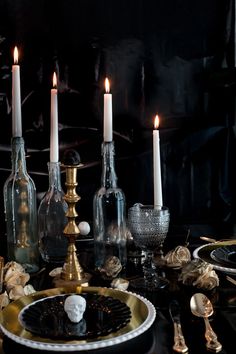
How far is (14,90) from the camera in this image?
1.00 metres

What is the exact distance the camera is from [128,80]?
1986mm

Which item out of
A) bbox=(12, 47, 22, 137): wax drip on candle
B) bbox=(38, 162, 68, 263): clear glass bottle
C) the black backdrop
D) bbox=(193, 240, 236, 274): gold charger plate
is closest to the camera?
bbox=(193, 240, 236, 274): gold charger plate

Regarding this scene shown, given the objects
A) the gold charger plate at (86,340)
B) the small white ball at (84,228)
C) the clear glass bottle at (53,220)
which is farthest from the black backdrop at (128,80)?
the gold charger plate at (86,340)

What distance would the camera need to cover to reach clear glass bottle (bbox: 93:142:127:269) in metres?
1.04

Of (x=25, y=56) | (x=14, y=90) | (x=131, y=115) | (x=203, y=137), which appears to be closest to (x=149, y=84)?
(x=131, y=115)

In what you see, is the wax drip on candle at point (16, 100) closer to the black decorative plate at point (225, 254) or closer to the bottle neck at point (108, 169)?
the bottle neck at point (108, 169)

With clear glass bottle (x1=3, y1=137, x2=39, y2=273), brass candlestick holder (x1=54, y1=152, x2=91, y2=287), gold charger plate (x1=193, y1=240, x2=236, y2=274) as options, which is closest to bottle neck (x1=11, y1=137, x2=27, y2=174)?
clear glass bottle (x1=3, y1=137, x2=39, y2=273)

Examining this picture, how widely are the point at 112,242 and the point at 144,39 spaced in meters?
1.17

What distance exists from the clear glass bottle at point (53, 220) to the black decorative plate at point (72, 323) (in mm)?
355

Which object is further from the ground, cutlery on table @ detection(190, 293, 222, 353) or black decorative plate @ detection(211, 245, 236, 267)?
black decorative plate @ detection(211, 245, 236, 267)

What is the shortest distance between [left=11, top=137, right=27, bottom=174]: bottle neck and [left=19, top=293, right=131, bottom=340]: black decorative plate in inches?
14.2

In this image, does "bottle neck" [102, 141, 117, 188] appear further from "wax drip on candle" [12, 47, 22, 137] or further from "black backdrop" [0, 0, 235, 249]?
"black backdrop" [0, 0, 235, 249]

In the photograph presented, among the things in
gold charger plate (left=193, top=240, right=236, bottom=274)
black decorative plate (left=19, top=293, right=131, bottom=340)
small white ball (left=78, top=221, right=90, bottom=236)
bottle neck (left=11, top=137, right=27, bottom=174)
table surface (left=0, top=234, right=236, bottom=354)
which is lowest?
table surface (left=0, top=234, right=236, bottom=354)

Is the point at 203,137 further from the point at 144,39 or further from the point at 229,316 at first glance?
the point at 229,316
